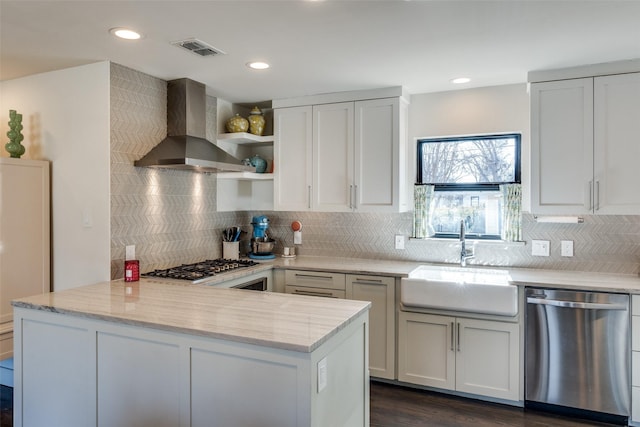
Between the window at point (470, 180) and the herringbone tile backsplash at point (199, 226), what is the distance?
0.60 feet

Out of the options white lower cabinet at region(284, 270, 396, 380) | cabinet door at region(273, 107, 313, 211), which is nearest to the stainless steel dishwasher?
white lower cabinet at region(284, 270, 396, 380)

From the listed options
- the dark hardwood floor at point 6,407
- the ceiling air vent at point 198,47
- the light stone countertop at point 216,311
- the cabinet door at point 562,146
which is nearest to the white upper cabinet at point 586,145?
the cabinet door at point 562,146

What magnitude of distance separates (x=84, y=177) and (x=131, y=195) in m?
0.33

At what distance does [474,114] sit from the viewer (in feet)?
11.6

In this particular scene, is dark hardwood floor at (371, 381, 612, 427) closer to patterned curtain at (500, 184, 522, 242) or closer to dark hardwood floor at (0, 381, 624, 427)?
dark hardwood floor at (0, 381, 624, 427)

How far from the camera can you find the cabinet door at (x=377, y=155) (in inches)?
137

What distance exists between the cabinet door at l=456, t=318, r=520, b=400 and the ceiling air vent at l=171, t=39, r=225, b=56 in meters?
2.45

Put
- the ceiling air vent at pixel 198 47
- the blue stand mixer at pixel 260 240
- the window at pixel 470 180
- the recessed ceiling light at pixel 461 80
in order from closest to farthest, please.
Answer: the ceiling air vent at pixel 198 47 → the recessed ceiling light at pixel 461 80 → the window at pixel 470 180 → the blue stand mixer at pixel 260 240

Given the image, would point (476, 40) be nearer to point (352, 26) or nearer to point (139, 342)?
point (352, 26)

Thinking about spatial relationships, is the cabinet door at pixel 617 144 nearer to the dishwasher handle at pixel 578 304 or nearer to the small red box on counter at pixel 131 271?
the dishwasher handle at pixel 578 304

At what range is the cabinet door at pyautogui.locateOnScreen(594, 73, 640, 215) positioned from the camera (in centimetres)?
285

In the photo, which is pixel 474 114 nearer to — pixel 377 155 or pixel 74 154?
pixel 377 155

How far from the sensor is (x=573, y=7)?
2039 mm

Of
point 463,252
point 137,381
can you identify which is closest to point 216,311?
point 137,381
